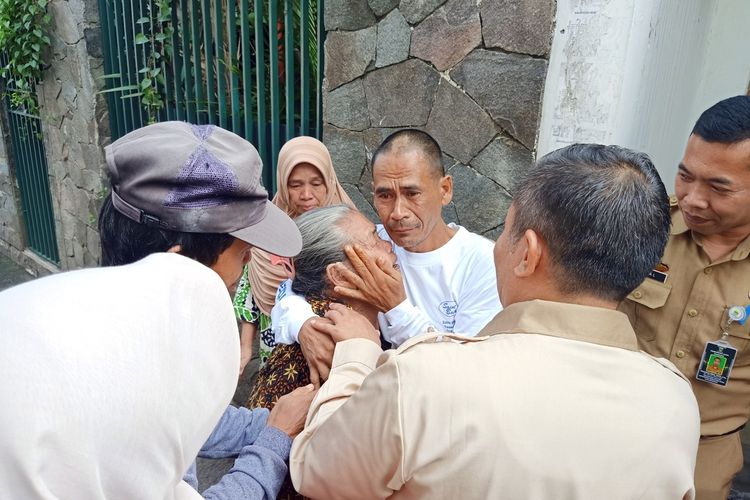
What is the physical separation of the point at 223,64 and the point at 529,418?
3430 millimetres

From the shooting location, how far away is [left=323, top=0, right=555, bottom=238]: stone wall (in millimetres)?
2270

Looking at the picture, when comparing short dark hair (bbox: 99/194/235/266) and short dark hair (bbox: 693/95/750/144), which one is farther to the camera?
short dark hair (bbox: 693/95/750/144)

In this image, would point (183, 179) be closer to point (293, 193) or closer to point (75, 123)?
point (293, 193)

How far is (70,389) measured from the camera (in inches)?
24.2

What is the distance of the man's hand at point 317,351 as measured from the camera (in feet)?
4.45

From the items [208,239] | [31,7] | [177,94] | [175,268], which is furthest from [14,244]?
[175,268]

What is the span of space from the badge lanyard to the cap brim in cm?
134

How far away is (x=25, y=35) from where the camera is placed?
4.97m

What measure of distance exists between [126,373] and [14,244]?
7491 millimetres

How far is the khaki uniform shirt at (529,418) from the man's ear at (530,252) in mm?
77

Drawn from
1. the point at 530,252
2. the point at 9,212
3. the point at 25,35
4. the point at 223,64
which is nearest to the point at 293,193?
the point at 223,64

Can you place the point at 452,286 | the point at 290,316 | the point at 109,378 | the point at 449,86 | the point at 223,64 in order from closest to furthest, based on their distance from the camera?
the point at 109,378 < the point at 290,316 < the point at 452,286 < the point at 449,86 < the point at 223,64

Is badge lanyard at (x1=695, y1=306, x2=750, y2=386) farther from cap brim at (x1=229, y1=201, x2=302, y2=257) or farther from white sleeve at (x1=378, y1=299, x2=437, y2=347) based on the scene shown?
cap brim at (x1=229, y1=201, x2=302, y2=257)

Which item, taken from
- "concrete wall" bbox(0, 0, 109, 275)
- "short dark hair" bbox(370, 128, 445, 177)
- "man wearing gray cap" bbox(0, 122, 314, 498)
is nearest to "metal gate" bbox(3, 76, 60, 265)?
"concrete wall" bbox(0, 0, 109, 275)
